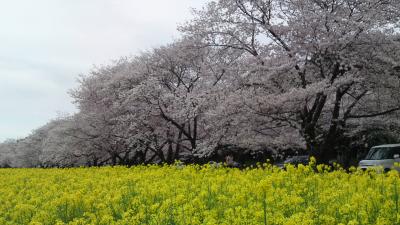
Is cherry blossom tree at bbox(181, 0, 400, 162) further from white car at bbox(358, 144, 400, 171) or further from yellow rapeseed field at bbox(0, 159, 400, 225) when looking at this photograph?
yellow rapeseed field at bbox(0, 159, 400, 225)

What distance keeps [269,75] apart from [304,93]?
6.18 feet

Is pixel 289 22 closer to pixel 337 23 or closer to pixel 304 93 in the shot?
pixel 337 23

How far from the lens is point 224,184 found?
30.0 ft

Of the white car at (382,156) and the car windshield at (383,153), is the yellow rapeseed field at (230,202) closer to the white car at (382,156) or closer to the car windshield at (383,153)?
the white car at (382,156)

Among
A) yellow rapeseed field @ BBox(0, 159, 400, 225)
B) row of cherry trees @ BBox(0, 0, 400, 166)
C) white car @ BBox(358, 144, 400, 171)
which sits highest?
row of cherry trees @ BBox(0, 0, 400, 166)

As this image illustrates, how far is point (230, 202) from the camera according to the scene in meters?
6.55

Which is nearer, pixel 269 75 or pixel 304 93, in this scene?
pixel 304 93

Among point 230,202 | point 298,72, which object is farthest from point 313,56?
point 230,202

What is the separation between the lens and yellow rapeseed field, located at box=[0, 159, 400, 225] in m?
5.52

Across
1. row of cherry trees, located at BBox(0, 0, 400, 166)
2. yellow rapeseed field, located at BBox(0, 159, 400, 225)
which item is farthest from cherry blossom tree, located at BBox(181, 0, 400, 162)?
yellow rapeseed field, located at BBox(0, 159, 400, 225)

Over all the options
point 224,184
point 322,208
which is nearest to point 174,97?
point 224,184

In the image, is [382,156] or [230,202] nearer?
[230,202]

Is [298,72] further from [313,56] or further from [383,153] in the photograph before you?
[383,153]

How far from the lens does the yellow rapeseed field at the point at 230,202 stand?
5.52 metres
